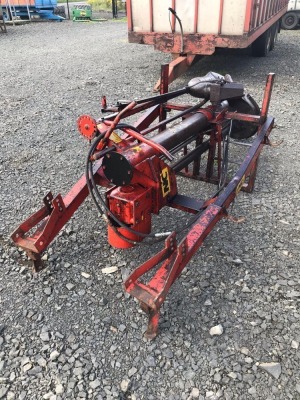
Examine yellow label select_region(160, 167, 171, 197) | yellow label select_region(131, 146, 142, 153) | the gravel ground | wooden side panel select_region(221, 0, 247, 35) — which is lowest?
the gravel ground

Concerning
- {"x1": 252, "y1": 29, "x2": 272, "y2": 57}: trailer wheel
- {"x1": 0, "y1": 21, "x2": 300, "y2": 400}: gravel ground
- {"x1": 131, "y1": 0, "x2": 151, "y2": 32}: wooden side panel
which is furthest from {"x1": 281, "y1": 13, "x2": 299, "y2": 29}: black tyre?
{"x1": 0, "y1": 21, "x2": 300, "y2": 400}: gravel ground

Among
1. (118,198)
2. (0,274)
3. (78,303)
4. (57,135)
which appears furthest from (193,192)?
(57,135)

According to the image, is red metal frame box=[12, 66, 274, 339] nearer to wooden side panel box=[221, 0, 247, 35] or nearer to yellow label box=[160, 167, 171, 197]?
yellow label box=[160, 167, 171, 197]

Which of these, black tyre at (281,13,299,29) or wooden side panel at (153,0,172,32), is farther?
black tyre at (281,13,299,29)

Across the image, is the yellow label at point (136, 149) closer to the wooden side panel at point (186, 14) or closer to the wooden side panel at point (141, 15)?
the wooden side panel at point (186, 14)

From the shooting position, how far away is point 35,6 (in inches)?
658

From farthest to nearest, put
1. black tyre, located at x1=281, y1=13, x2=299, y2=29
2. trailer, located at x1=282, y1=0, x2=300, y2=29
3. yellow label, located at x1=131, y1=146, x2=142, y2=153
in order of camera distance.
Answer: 1. black tyre, located at x1=281, y1=13, x2=299, y2=29
2. trailer, located at x1=282, y1=0, x2=300, y2=29
3. yellow label, located at x1=131, y1=146, x2=142, y2=153

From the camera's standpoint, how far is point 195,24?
6.07 m

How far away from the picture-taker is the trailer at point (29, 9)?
16.4 m

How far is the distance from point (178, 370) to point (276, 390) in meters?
0.51

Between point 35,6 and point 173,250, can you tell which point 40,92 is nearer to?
point 173,250

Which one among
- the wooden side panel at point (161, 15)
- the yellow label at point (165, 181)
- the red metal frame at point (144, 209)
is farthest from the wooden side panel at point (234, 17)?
the yellow label at point (165, 181)

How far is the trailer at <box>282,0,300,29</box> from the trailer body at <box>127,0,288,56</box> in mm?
8052

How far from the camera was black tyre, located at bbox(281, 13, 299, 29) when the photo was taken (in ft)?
44.2
